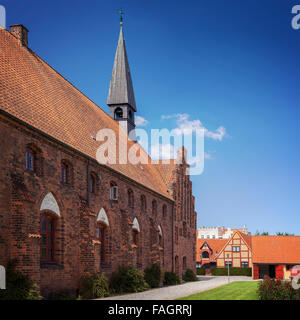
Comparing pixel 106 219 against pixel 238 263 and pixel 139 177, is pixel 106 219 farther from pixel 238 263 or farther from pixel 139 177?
pixel 238 263

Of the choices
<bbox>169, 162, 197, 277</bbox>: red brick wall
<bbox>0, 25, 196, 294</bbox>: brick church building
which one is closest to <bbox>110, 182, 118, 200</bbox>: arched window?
<bbox>0, 25, 196, 294</bbox>: brick church building

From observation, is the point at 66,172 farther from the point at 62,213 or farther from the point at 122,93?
the point at 122,93

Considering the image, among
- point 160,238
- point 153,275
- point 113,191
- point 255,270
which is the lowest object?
point 255,270

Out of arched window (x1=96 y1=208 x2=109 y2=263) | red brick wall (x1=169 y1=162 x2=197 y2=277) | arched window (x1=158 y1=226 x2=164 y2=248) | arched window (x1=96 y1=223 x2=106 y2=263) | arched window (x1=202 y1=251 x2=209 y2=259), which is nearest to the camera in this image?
arched window (x1=96 y1=208 x2=109 y2=263)

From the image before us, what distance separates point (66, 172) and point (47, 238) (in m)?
3.53

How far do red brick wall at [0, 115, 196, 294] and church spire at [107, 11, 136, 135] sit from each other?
1277 centimetres

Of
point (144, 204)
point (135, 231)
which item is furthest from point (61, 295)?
point (144, 204)

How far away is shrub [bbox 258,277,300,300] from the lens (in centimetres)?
2096

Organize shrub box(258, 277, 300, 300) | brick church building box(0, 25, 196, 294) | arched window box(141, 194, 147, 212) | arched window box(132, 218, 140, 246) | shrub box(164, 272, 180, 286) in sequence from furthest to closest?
1. shrub box(164, 272, 180, 286)
2. arched window box(141, 194, 147, 212)
3. arched window box(132, 218, 140, 246)
4. shrub box(258, 277, 300, 300)
5. brick church building box(0, 25, 196, 294)

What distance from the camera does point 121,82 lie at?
47.0m

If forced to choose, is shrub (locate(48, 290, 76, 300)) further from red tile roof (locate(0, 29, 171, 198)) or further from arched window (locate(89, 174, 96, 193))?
red tile roof (locate(0, 29, 171, 198))

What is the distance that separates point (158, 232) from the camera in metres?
38.3

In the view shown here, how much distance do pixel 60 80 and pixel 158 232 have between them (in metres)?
15.5

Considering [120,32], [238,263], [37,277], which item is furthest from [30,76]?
[238,263]
